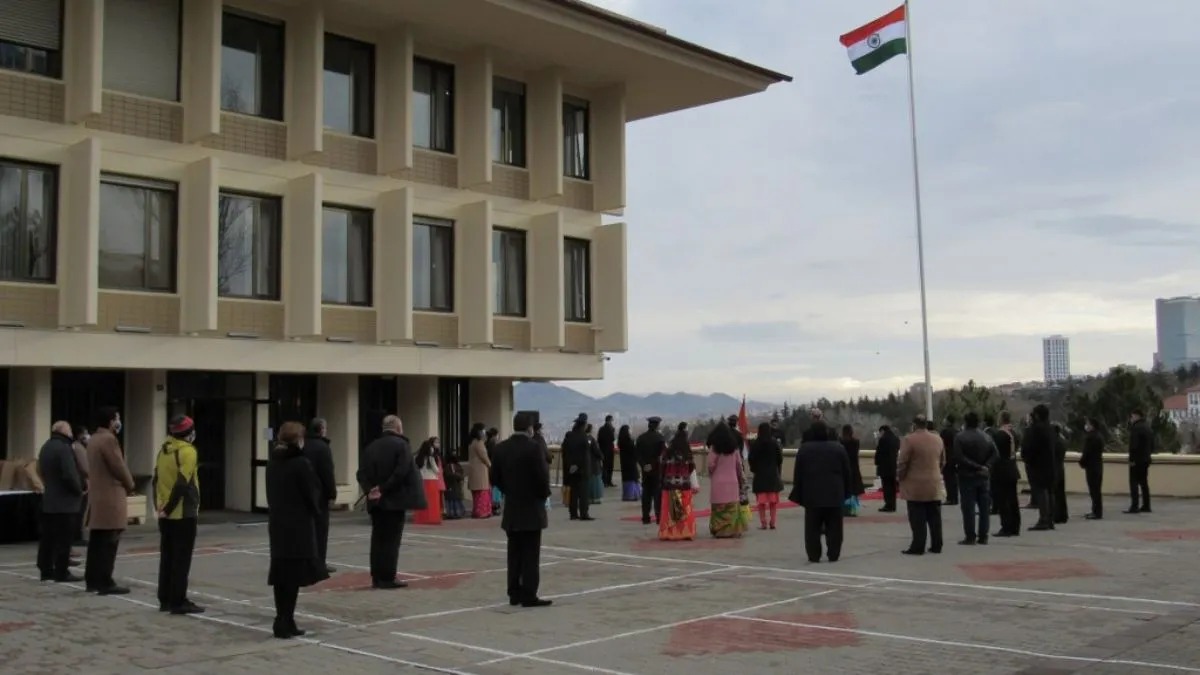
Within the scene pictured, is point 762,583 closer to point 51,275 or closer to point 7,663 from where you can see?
point 7,663

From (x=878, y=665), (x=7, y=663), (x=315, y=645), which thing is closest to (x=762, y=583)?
(x=878, y=665)

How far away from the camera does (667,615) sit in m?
11.4

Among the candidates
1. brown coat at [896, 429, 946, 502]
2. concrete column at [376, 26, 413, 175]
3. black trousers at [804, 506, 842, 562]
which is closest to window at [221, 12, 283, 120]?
concrete column at [376, 26, 413, 175]

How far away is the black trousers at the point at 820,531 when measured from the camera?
15273mm

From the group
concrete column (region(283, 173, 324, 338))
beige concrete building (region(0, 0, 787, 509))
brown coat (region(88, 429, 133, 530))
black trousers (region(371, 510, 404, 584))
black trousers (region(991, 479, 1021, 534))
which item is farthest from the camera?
concrete column (region(283, 173, 324, 338))

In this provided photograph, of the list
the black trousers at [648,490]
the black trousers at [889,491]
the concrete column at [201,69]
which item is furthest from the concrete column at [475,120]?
the black trousers at [889,491]

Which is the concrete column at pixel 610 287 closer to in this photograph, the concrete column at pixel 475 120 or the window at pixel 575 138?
the window at pixel 575 138

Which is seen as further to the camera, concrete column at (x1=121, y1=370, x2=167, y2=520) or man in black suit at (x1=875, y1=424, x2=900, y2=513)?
man in black suit at (x1=875, y1=424, x2=900, y2=513)

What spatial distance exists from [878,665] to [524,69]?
21847 mm

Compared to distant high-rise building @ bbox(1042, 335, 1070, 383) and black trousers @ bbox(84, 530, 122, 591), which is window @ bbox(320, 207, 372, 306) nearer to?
black trousers @ bbox(84, 530, 122, 591)

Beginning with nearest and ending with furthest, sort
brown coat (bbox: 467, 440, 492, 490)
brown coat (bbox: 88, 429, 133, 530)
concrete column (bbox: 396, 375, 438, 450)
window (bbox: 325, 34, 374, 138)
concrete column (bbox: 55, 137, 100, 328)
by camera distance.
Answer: brown coat (bbox: 88, 429, 133, 530), concrete column (bbox: 55, 137, 100, 328), brown coat (bbox: 467, 440, 492, 490), window (bbox: 325, 34, 374, 138), concrete column (bbox: 396, 375, 438, 450)

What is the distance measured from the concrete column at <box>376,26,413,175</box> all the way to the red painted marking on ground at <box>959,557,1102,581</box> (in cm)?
1500

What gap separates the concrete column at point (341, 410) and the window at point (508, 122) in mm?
6417

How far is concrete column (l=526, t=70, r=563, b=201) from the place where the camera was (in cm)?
2872
